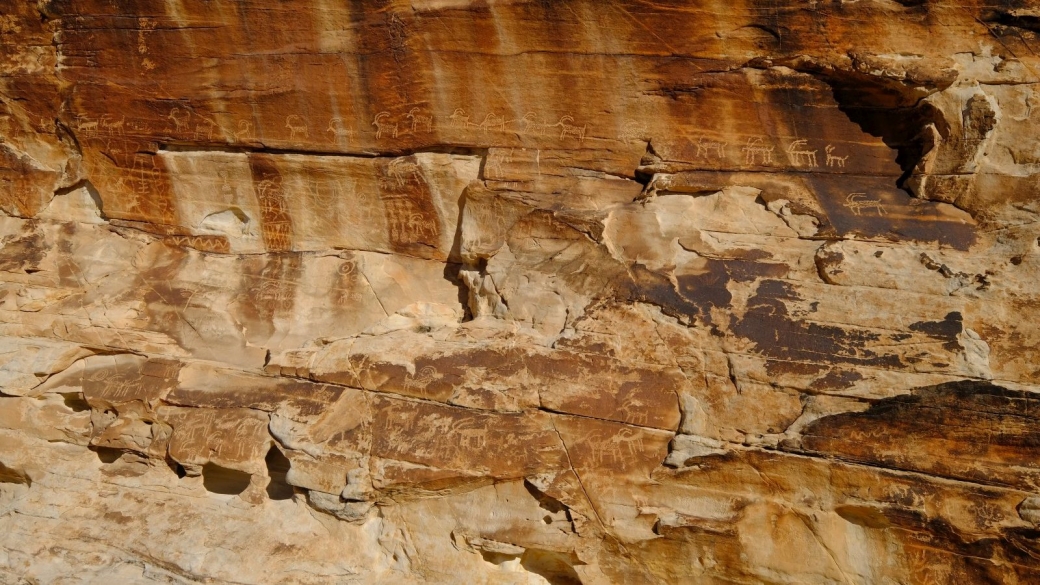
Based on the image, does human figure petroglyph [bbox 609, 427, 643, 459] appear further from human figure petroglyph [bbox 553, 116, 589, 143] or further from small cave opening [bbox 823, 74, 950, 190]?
small cave opening [bbox 823, 74, 950, 190]

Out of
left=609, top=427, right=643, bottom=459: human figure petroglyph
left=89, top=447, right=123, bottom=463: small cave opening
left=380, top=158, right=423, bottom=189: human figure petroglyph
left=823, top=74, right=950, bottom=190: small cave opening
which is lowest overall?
left=89, top=447, right=123, bottom=463: small cave opening

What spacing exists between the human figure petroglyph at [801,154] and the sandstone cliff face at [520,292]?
0.03 metres

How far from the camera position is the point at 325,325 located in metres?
5.98

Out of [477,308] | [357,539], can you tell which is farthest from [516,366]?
[357,539]

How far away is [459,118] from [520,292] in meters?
1.39

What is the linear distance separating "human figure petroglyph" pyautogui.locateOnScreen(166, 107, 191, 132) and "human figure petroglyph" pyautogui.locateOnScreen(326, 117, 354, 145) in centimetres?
116

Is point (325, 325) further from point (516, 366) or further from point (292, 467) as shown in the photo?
point (516, 366)

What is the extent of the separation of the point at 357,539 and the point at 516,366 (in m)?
1.44

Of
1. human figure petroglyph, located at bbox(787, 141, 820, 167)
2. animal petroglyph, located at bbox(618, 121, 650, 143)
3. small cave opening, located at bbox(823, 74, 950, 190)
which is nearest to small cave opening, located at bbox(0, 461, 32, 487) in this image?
animal petroglyph, located at bbox(618, 121, 650, 143)

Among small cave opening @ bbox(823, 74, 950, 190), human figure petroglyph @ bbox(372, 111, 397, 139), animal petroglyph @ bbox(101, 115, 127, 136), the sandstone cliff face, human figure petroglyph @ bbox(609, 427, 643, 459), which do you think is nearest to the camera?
the sandstone cliff face

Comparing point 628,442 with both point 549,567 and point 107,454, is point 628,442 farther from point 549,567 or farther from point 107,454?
point 107,454

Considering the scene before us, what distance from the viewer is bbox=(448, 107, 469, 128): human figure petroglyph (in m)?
5.77

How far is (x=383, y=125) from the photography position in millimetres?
5922

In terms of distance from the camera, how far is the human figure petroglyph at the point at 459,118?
5.77 metres
